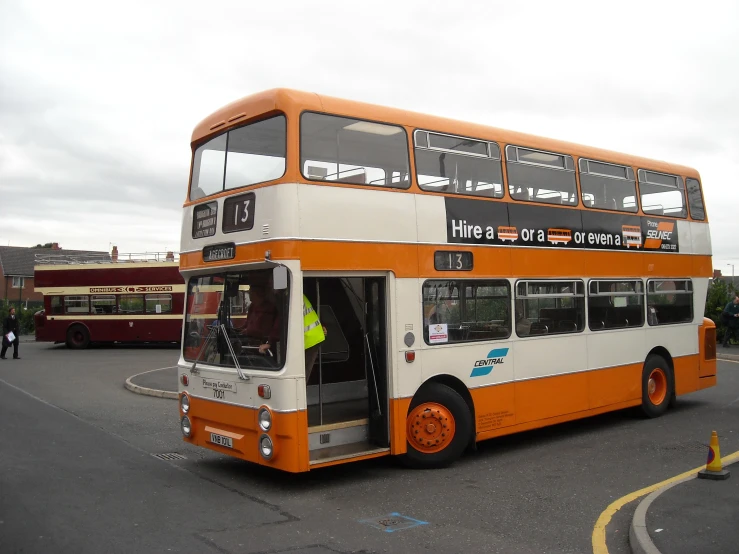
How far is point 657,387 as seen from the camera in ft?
41.1

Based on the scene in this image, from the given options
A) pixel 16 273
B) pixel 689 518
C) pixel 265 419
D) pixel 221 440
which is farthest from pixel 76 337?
pixel 16 273

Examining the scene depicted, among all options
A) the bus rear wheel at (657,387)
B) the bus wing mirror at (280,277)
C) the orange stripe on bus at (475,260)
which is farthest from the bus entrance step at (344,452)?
the bus rear wheel at (657,387)

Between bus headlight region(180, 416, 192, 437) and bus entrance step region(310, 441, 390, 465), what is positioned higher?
bus headlight region(180, 416, 192, 437)

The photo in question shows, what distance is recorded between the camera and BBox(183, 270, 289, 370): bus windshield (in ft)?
25.2

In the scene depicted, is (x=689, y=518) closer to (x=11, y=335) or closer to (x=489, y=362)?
(x=489, y=362)

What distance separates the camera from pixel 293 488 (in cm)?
797

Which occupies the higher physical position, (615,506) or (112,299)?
(112,299)

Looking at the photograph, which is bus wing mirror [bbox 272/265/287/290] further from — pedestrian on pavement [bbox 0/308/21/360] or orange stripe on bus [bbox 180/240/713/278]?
pedestrian on pavement [bbox 0/308/21/360]

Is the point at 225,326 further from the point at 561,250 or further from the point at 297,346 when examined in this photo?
the point at 561,250

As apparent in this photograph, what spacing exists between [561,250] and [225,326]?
506cm

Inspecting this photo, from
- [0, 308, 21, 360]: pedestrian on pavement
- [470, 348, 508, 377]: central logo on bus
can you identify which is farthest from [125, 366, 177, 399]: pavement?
[0, 308, 21, 360]: pedestrian on pavement

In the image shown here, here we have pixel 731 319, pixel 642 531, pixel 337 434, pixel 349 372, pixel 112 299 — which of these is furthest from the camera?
pixel 112 299

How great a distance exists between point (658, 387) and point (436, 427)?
561 cm

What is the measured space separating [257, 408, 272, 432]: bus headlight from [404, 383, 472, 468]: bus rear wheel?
1.81 m
